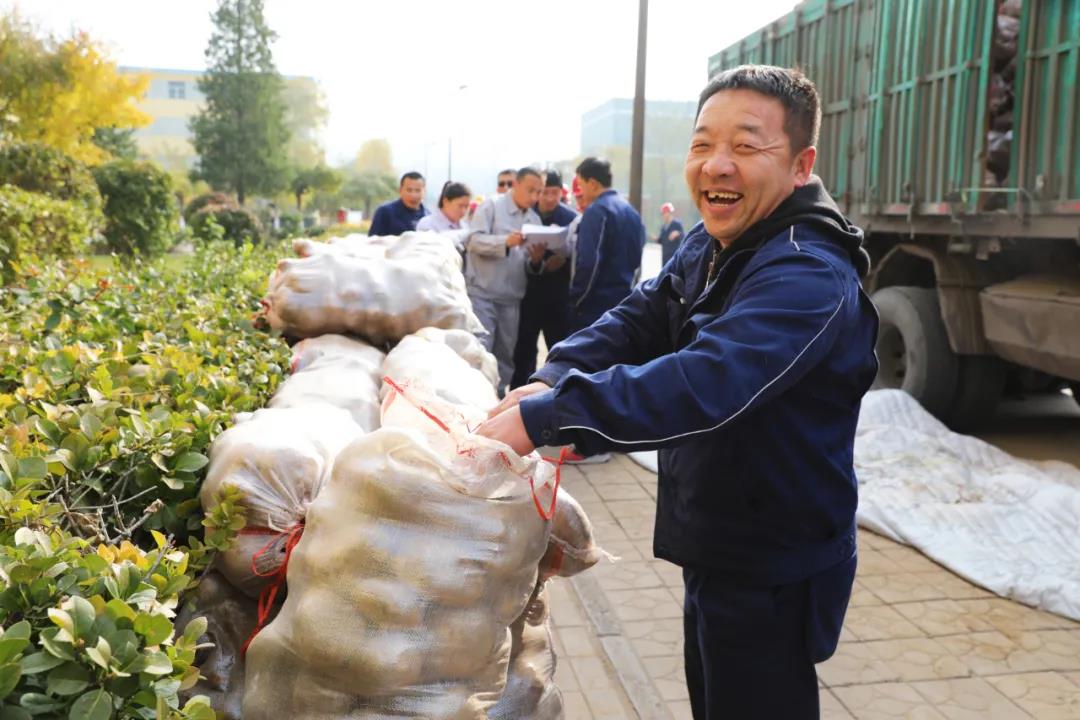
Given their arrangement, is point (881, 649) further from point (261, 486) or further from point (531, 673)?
point (261, 486)

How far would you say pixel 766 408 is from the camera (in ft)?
6.11

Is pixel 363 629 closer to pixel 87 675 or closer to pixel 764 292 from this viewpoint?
pixel 87 675

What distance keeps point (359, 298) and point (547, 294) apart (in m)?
4.30

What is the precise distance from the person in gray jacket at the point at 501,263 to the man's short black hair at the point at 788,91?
547cm

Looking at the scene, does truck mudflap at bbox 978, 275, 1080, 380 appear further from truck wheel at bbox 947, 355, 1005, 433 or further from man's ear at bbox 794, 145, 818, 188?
man's ear at bbox 794, 145, 818, 188

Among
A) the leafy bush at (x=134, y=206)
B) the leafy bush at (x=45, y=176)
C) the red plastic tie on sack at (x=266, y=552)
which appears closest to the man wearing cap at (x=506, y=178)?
the leafy bush at (x=45, y=176)

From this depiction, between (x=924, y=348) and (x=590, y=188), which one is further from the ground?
(x=590, y=188)

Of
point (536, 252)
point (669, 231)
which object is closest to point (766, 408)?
point (536, 252)

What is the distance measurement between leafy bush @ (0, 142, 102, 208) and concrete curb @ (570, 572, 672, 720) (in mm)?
11333

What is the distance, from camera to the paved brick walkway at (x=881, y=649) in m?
3.34

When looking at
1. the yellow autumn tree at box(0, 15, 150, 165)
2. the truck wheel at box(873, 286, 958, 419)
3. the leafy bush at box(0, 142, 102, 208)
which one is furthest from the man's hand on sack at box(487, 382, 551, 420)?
the yellow autumn tree at box(0, 15, 150, 165)

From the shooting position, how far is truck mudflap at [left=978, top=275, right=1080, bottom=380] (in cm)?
551

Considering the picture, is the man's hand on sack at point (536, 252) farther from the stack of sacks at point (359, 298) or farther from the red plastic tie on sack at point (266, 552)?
the red plastic tie on sack at point (266, 552)

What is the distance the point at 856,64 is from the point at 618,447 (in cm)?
670
